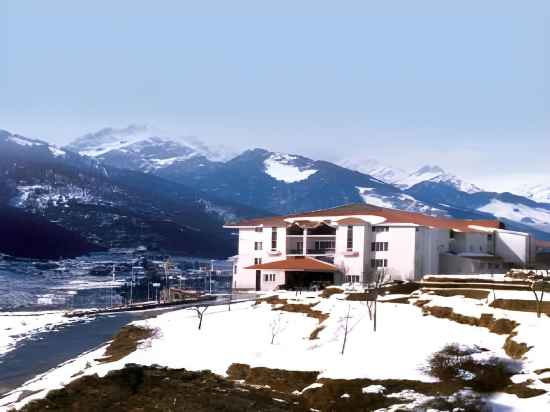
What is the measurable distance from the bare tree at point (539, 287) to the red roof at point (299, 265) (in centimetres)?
3656

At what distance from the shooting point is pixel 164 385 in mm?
49594

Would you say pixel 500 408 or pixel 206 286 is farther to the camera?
pixel 206 286

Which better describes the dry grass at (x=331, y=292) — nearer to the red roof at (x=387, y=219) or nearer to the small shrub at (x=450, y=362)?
the red roof at (x=387, y=219)

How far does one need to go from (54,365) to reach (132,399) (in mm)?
23751

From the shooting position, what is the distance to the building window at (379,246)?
111 meters

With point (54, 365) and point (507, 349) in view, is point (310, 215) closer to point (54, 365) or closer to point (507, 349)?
point (54, 365)

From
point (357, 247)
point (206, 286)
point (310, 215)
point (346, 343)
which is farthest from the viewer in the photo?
point (206, 286)

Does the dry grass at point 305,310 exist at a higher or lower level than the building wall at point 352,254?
lower

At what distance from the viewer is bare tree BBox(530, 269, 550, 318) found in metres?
58.5

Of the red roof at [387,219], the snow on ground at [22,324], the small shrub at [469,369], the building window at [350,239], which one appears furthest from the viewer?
the red roof at [387,219]

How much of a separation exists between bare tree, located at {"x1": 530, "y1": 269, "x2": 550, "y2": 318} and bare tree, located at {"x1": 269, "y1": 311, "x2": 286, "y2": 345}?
68.5 feet

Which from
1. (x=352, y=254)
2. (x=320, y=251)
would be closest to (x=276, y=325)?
(x=352, y=254)

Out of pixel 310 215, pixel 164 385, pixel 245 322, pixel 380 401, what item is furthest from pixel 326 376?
pixel 310 215

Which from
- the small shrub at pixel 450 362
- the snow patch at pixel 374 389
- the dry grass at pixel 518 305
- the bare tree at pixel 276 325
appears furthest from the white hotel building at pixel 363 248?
the snow patch at pixel 374 389
